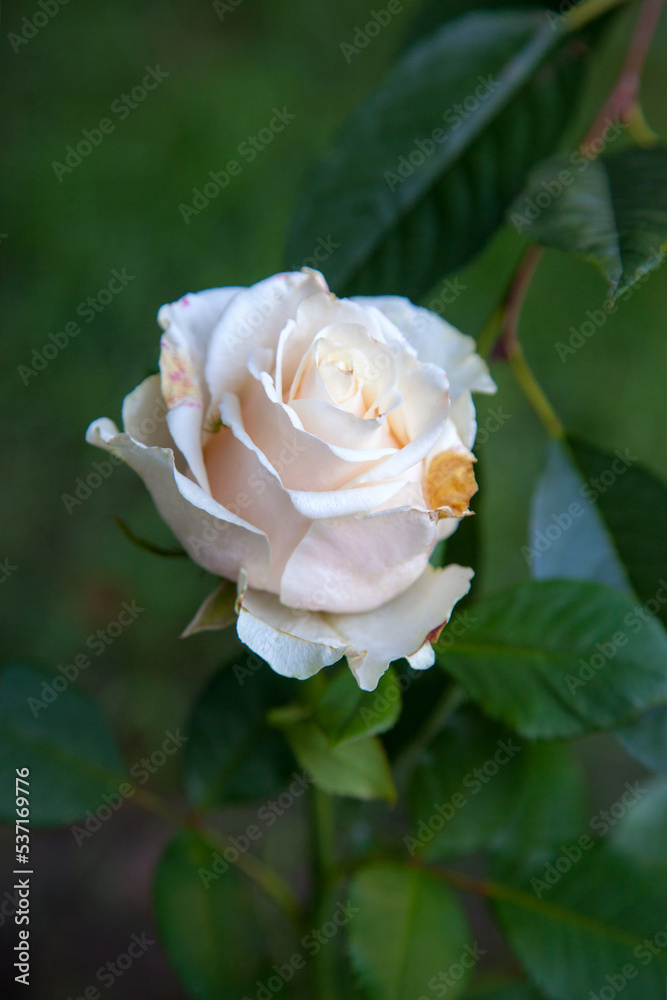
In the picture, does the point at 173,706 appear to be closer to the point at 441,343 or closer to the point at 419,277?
the point at 419,277

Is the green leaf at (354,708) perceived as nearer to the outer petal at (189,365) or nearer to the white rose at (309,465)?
the white rose at (309,465)

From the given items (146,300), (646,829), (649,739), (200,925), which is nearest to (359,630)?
(649,739)

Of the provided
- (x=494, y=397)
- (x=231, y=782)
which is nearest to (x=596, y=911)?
(x=231, y=782)

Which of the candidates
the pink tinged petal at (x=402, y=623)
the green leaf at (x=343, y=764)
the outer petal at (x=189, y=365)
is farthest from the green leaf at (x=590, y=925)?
the outer petal at (x=189, y=365)

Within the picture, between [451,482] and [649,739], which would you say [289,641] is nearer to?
[451,482]

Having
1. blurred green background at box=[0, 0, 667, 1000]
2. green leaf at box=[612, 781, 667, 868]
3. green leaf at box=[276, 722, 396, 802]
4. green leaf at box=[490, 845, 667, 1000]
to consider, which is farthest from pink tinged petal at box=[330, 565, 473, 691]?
blurred green background at box=[0, 0, 667, 1000]

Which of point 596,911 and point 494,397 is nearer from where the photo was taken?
point 596,911
